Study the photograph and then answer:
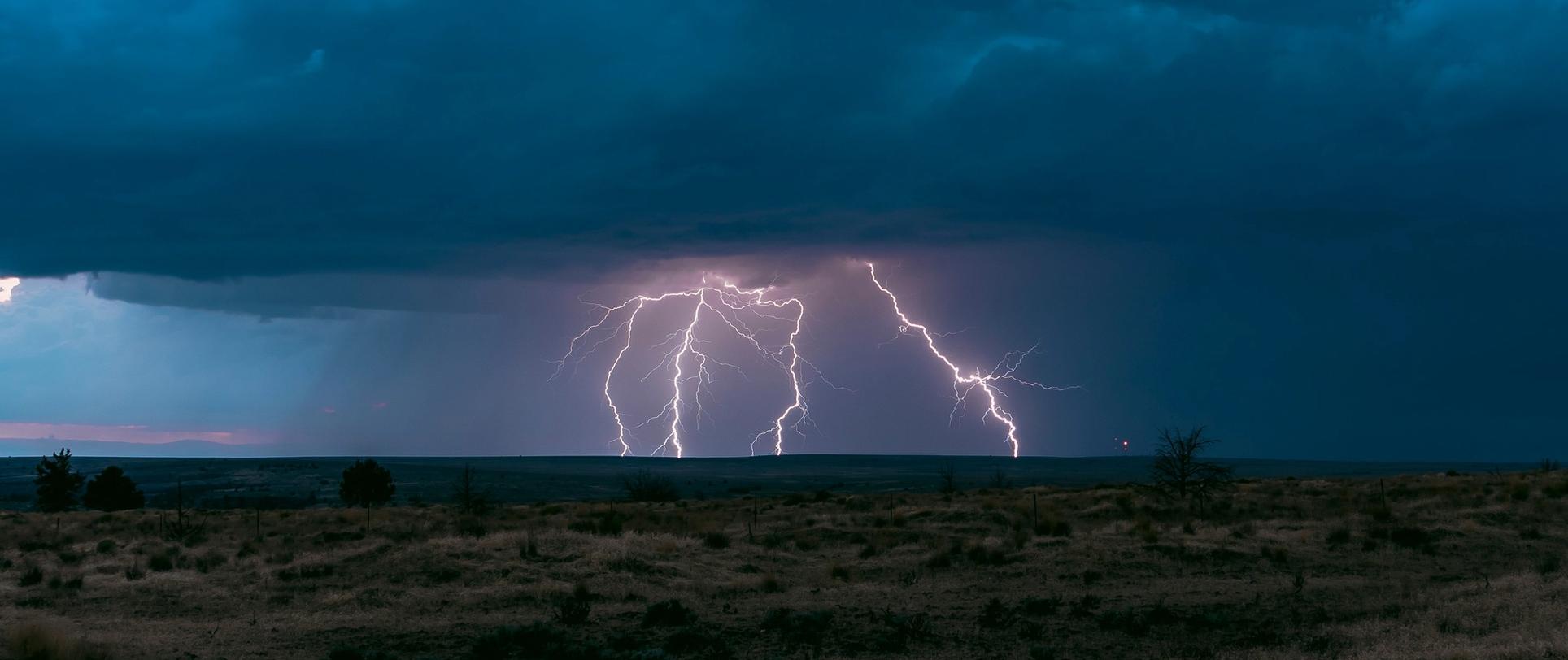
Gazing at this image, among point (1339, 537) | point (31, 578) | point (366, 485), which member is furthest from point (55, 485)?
point (1339, 537)

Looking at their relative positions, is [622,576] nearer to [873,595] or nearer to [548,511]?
[873,595]

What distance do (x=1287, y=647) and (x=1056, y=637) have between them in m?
3.48

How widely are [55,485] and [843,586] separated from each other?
62.2m

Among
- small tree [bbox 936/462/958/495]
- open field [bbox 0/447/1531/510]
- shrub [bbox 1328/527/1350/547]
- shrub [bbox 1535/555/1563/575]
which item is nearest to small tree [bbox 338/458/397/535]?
open field [bbox 0/447/1531/510]

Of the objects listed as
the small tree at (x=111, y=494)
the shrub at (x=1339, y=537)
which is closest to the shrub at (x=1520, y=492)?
the shrub at (x=1339, y=537)

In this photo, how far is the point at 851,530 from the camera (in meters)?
35.2

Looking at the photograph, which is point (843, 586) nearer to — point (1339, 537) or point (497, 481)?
point (1339, 537)

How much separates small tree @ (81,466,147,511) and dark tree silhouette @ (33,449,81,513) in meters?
1.08

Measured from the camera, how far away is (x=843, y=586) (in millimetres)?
24625

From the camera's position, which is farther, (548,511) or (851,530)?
(548,511)

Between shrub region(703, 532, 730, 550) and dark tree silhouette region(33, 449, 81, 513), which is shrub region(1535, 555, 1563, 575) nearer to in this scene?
shrub region(703, 532, 730, 550)

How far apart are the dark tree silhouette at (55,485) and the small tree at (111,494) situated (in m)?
1.08

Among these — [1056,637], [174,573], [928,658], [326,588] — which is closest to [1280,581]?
[1056,637]

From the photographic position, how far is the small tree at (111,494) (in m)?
67.4
